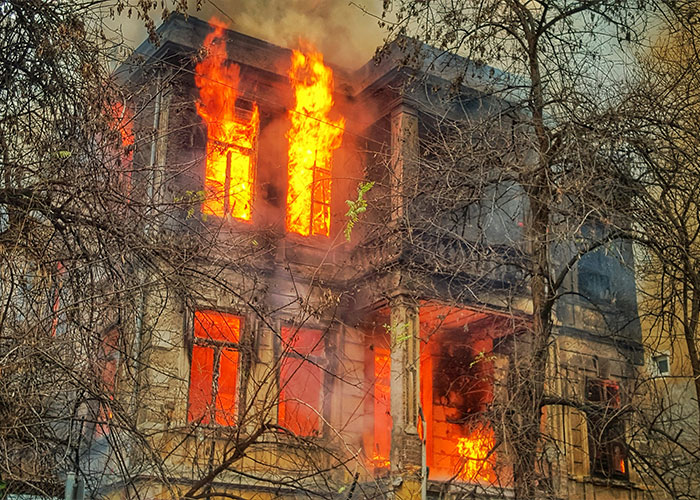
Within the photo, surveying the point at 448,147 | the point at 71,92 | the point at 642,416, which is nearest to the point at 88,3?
the point at 71,92

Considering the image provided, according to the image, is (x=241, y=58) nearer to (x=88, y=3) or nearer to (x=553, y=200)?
(x=553, y=200)

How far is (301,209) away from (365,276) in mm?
→ 2233

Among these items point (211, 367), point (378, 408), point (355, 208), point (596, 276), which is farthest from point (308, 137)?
point (596, 276)

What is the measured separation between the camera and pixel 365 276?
16547 millimetres

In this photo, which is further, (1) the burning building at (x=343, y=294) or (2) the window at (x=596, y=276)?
(2) the window at (x=596, y=276)

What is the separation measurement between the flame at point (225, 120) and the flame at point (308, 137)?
953 millimetres

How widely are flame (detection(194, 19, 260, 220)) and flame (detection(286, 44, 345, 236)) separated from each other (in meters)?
0.95

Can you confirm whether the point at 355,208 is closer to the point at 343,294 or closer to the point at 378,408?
the point at 343,294

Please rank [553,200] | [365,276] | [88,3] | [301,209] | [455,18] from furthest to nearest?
1. [301,209]
2. [365,276]
3. [455,18]
4. [553,200]
5. [88,3]

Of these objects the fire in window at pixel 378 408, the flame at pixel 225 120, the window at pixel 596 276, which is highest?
the flame at pixel 225 120

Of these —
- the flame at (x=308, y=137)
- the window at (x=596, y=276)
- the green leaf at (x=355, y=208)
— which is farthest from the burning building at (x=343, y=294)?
the green leaf at (x=355, y=208)

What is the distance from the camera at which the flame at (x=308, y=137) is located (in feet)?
57.5

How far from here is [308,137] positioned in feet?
58.0

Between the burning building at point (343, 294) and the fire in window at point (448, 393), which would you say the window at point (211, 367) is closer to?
the burning building at point (343, 294)
